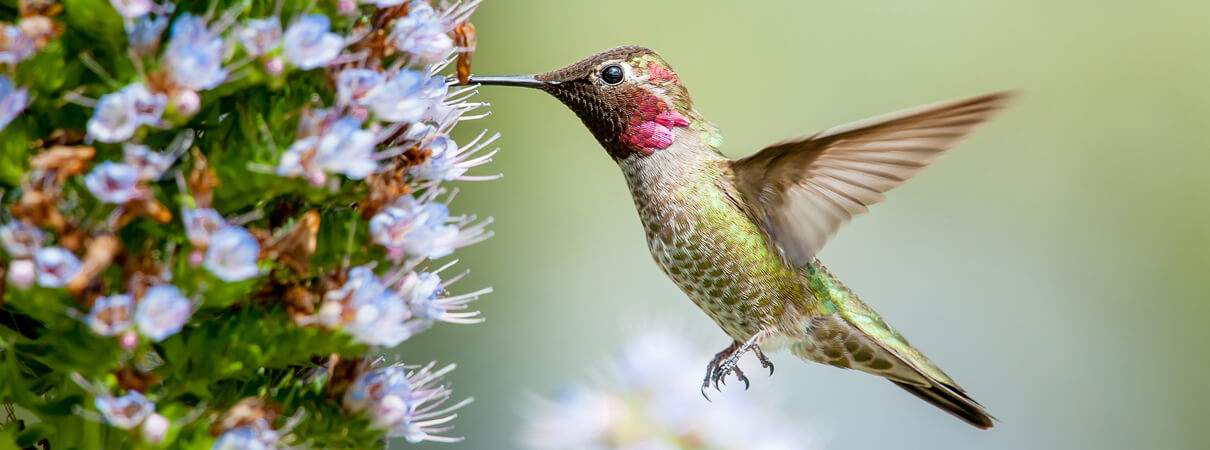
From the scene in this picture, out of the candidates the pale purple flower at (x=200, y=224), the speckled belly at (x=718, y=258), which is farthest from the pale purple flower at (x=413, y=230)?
the speckled belly at (x=718, y=258)

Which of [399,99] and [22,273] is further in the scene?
[399,99]

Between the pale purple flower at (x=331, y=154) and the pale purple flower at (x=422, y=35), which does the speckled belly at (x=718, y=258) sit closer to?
the pale purple flower at (x=422, y=35)

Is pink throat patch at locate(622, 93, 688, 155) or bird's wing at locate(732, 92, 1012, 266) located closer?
bird's wing at locate(732, 92, 1012, 266)

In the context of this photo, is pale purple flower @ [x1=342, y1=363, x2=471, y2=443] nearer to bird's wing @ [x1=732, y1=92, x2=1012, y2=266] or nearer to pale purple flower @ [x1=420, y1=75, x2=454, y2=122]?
pale purple flower @ [x1=420, y1=75, x2=454, y2=122]

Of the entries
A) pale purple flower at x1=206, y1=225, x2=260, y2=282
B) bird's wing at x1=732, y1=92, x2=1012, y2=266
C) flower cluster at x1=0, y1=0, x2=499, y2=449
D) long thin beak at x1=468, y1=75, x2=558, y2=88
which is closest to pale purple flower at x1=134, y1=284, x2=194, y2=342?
flower cluster at x1=0, y1=0, x2=499, y2=449

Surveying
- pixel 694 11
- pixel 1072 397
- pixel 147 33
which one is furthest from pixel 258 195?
pixel 1072 397

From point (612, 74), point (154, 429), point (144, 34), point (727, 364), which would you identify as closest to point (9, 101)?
point (144, 34)

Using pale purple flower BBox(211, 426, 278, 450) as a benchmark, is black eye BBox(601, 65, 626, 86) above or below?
above

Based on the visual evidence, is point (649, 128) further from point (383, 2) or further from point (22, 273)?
point (22, 273)
